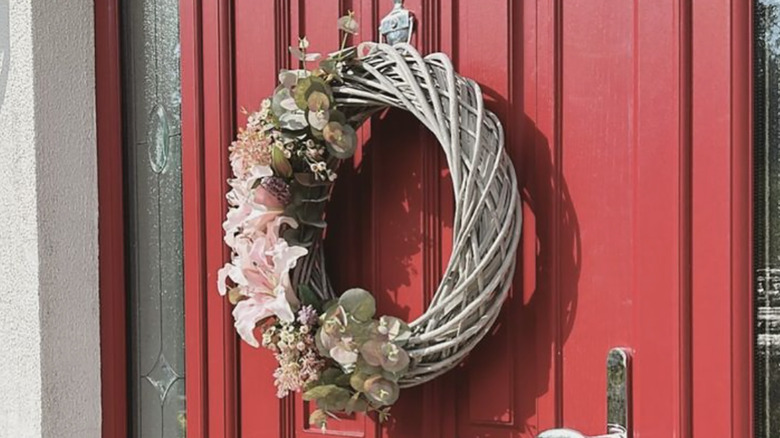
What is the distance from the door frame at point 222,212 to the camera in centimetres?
125

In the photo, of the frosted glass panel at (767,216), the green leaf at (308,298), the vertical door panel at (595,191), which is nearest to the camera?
the frosted glass panel at (767,216)

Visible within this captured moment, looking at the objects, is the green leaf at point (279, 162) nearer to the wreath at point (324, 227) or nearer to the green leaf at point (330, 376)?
the wreath at point (324, 227)

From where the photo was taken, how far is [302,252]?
1425mm

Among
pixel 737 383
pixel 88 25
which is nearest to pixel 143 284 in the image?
pixel 88 25

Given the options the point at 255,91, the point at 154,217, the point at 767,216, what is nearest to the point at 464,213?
the point at 767,216

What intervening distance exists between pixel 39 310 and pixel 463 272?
3.07 feet

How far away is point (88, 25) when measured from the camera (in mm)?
1894

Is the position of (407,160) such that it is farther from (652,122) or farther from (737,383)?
(737,383)

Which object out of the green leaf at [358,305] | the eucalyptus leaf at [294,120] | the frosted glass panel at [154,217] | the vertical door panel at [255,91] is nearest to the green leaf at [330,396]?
the green leaf at [358,305]

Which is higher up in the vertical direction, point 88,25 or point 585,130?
point 88,25

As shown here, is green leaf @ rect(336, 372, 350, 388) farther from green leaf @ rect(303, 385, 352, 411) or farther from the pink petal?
the pink petal

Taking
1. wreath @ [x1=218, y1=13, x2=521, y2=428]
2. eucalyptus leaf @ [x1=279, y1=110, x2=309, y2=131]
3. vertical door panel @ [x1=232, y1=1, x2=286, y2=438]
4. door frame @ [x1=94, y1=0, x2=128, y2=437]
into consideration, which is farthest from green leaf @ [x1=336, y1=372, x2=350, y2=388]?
door frame @ [x1=94, y1=0, x2=128, y2=437]

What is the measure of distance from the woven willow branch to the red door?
0.09 meters

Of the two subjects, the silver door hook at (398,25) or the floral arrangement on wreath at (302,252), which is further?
the silver door hook at (398,25)
